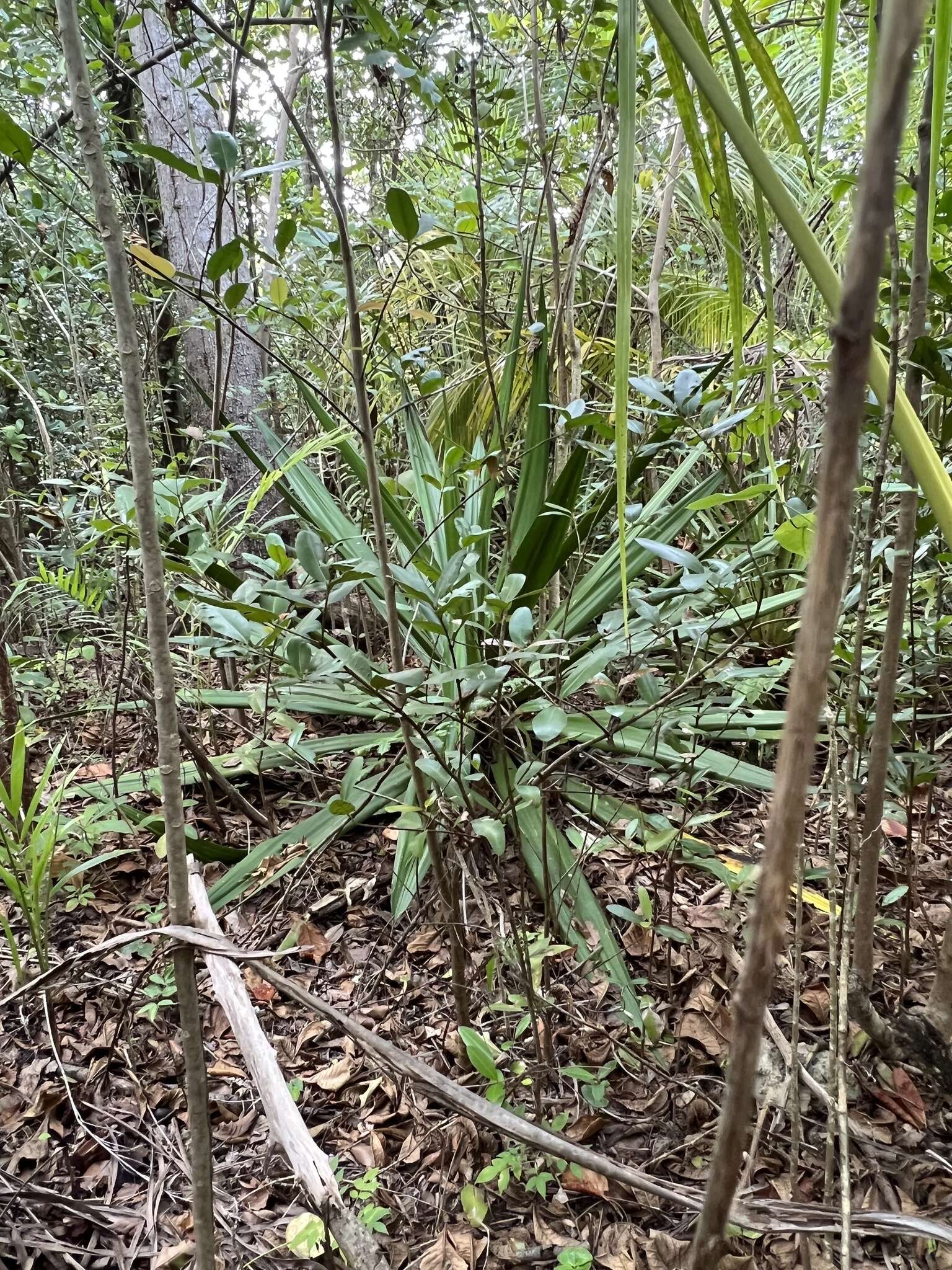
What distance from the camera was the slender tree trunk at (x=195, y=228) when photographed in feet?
7.48

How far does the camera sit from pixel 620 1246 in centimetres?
76

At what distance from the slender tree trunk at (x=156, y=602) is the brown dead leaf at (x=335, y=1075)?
0.47 metres

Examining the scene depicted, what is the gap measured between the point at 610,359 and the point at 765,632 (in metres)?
1.31

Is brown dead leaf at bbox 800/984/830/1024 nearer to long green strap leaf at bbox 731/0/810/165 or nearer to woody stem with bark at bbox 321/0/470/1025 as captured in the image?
woody stem with bark at bbox 321/0/470/1025

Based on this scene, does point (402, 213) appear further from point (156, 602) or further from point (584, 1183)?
point (584, 1183)

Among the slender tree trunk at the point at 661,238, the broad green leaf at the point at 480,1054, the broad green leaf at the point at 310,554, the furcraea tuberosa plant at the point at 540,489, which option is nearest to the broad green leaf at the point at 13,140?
the furcraea tuberosa plant at the point at 540,489

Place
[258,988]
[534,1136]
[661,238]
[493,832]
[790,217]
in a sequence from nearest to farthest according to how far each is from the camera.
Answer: [790,217]
[534,1136]
[493,832]
[258,988]
[661,238]

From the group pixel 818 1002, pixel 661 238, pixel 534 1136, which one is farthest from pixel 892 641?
pixel 661 238

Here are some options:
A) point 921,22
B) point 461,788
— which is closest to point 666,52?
point 921,22

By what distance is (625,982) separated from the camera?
0.96 meters

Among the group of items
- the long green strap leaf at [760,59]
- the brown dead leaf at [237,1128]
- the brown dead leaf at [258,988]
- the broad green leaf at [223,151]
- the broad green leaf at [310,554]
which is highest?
the broad green leaf at [223,151]

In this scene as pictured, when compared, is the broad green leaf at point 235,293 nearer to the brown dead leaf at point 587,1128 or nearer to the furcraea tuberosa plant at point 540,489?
the furcraea tuberosa plant at point 540,489

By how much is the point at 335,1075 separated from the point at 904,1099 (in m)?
0.69

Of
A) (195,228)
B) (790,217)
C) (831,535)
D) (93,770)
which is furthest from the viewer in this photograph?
(195,228)
